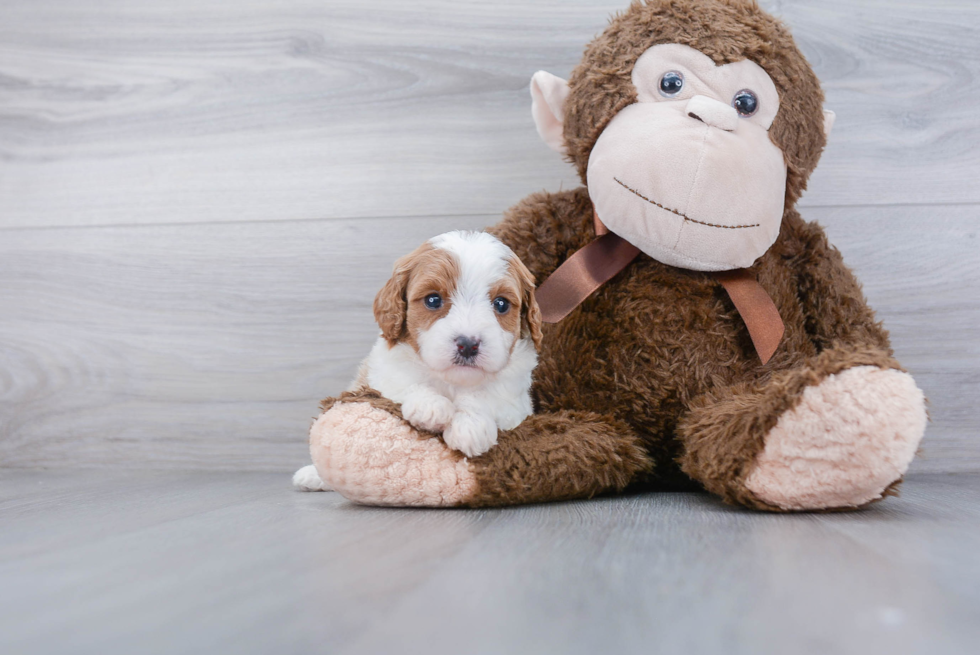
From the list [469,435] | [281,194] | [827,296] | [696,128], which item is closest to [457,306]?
[469,435]

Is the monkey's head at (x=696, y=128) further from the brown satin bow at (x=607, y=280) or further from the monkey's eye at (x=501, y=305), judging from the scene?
the monkey's eye at (x=501, y=305)

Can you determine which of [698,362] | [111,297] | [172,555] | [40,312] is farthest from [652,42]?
[40,312]

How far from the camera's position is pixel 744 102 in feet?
3.15

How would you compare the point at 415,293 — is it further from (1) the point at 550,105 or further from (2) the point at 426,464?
(1) the point at 550,105

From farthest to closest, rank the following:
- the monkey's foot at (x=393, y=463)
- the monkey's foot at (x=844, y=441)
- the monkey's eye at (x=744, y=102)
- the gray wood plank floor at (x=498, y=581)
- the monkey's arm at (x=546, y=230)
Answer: the monkey's arm at (x=546, y=230) → the monkey's eye at (x=744, y=102) → the monkey's foot at (x=393, y=463) → the monkey's foot at (x=844, y=441) → the gray wood plank floor at (x=498, y=581)

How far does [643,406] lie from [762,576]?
0.46 meters

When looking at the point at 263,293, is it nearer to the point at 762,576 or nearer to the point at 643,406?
the point at 643,406

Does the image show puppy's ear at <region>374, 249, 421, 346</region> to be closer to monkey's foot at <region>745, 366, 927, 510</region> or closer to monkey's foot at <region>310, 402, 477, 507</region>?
monkey's foot at <region>310, 402, 477, 507</region>

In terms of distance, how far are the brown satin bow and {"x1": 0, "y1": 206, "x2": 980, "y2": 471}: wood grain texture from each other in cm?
35

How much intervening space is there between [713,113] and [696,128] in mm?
28

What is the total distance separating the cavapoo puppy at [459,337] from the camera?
0.85 metres

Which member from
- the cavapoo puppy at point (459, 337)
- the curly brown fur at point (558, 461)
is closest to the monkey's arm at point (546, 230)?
the cavapoo puppy at point (459, 337)

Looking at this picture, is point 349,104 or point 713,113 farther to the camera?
point 349,104

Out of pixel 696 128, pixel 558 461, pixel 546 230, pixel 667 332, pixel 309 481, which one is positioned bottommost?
pixel 309 481
